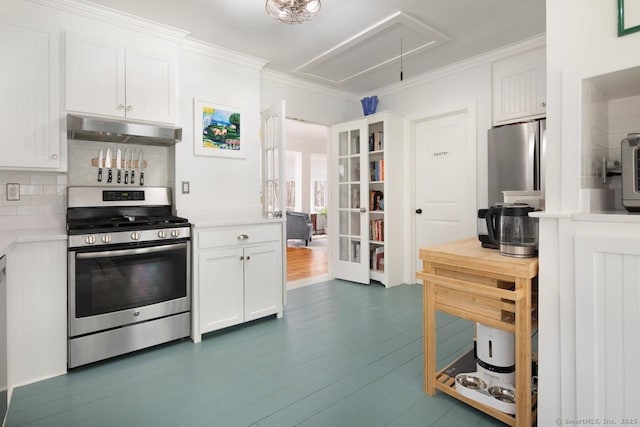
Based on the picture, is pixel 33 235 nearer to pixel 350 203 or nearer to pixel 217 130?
pixel 217 130

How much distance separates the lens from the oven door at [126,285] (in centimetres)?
217

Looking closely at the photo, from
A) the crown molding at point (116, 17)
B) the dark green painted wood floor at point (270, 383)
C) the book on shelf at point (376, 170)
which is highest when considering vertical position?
the crown molding at point (116, 17)

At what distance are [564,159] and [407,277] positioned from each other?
3085 mm

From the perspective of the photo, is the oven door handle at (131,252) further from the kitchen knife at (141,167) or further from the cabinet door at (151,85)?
the cabinet door at (151,85)

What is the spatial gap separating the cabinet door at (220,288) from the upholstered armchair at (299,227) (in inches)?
186

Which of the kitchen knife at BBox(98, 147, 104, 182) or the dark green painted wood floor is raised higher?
the kitchen knife at BBox(98, 147, 104, 182)

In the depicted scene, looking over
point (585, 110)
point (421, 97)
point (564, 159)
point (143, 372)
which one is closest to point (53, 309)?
point (143, 372)

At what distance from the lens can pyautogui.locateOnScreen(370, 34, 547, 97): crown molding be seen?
10.4ft

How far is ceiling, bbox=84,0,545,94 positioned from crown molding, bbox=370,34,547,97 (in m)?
0.08

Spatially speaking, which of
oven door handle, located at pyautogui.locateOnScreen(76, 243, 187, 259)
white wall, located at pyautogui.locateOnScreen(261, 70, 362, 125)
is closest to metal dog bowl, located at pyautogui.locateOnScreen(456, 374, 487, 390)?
oven door handle, located at pyautogui.locateOnScreen(76, 243, 187, 259)

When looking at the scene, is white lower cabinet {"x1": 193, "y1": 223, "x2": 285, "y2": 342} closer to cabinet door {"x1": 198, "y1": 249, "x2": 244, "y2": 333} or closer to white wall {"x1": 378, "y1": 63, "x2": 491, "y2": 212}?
cabinet door {"x1": 198, "y1": 249, "x2": 244, "y2": 333}

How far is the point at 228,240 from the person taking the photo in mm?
2773

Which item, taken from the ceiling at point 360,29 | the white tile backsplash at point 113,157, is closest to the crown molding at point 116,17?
the ceiling at point 360,29

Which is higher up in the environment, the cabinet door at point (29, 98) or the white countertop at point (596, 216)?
the cabinet door at point (29, 98)
